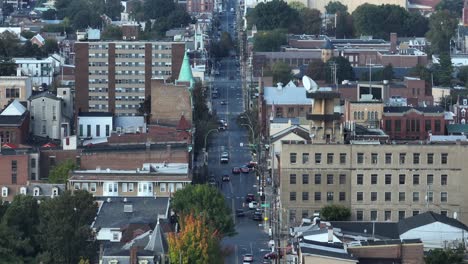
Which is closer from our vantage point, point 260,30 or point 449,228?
point 449,228

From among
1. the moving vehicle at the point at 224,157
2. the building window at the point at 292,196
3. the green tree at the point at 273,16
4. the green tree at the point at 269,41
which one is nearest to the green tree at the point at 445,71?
the green tree at the point at 269,41

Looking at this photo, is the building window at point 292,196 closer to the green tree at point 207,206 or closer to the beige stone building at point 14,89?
the green tree at point 207,206

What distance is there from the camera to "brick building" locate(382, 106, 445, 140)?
97125 millimetres

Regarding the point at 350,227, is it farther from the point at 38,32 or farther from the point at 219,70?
the point at 38,32

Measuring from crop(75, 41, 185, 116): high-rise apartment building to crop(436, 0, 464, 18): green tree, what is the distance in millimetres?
72263

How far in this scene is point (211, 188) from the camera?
79.8 meters

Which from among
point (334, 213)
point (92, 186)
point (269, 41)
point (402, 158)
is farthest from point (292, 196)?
point (269, 41)

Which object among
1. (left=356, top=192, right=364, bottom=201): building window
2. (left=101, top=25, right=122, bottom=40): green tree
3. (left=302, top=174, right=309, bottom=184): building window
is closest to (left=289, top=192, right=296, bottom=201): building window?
(left=302, top=174, right=309, bottom=184): building window

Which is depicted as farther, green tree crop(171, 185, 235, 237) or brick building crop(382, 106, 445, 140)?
brick building crop(382, 106, 445, 140)

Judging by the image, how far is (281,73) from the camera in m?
132

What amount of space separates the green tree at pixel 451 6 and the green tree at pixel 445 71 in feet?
179

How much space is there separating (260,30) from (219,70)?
16725 mm

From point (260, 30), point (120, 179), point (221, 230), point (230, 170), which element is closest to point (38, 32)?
point (260, 30)

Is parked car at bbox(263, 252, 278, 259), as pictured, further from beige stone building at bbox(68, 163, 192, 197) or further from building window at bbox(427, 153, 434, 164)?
beige stone building at bbox(68, 163, 192, 197)
